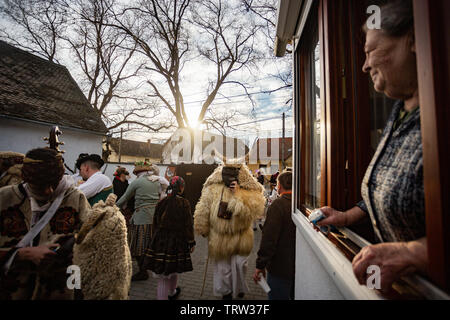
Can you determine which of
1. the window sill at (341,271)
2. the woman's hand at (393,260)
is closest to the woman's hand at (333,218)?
the window sill at (341,271)

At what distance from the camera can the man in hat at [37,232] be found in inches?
74.5

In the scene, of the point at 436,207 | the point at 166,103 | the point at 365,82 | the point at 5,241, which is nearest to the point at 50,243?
the point at 5,241

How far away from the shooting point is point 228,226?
373cm

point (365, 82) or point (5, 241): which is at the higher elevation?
point (365, 82)

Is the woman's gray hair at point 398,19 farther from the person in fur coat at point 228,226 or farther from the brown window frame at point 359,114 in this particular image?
the person in fur coat at point 228,226

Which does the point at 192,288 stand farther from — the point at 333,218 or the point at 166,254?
the point at 333,218

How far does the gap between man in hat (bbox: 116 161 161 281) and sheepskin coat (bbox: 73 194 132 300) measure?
2790 mm

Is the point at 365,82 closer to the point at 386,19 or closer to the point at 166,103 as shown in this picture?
the point at 386,19

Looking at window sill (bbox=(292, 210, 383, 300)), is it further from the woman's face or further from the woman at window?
the woman's face

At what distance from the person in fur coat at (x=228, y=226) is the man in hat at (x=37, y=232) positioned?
6.78 ft
